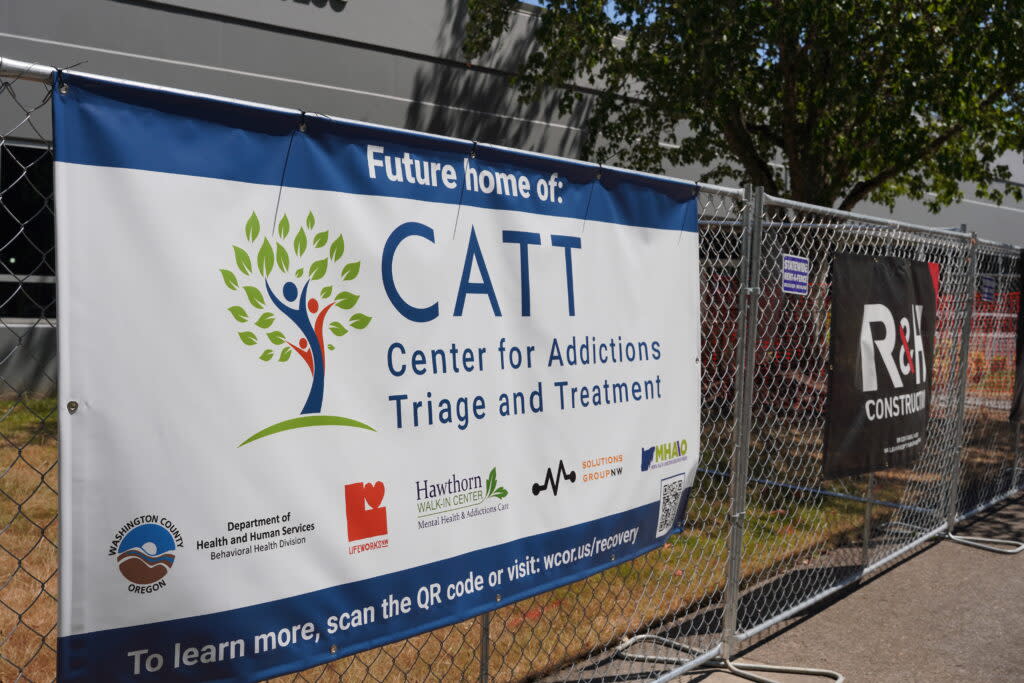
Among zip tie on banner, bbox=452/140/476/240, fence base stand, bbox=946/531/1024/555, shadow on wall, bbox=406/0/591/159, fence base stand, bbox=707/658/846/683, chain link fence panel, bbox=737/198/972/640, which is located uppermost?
shadow on wall, bbox=406/0/591/159

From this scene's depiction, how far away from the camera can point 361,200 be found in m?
2.62

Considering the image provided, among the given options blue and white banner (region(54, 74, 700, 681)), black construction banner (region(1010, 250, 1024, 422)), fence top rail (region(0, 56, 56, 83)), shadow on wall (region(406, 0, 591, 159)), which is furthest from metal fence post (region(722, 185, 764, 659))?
shadow on wall (region(406, 0, 591, 159))

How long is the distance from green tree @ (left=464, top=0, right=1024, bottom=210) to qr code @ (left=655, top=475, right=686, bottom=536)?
774 centimetres

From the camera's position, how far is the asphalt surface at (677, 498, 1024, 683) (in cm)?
438

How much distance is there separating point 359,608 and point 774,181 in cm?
1259

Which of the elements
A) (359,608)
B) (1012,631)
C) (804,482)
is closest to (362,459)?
(359,608)

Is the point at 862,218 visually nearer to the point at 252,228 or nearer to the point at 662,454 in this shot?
the point at 662,454

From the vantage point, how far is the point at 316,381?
2.49 meters

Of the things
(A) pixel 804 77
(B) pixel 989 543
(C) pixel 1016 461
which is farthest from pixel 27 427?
(A) pixel 804 77

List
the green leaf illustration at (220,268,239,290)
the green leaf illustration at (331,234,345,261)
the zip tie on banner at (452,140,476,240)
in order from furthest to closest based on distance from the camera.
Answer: the zip tie on banner at (452,140,476,240) → the green leaf illustration at (331,234,345,261) → the green leaf illustration at (220,268,239,290)

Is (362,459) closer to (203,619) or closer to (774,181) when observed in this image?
(203,619)

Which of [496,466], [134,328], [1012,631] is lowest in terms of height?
[1012,631]

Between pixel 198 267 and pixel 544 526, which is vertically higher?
pixel 198 267

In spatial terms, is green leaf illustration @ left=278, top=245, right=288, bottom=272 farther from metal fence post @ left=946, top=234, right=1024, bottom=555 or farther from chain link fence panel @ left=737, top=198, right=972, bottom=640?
metal fence post @ left=946, top=234, right=1024, bottom=555
